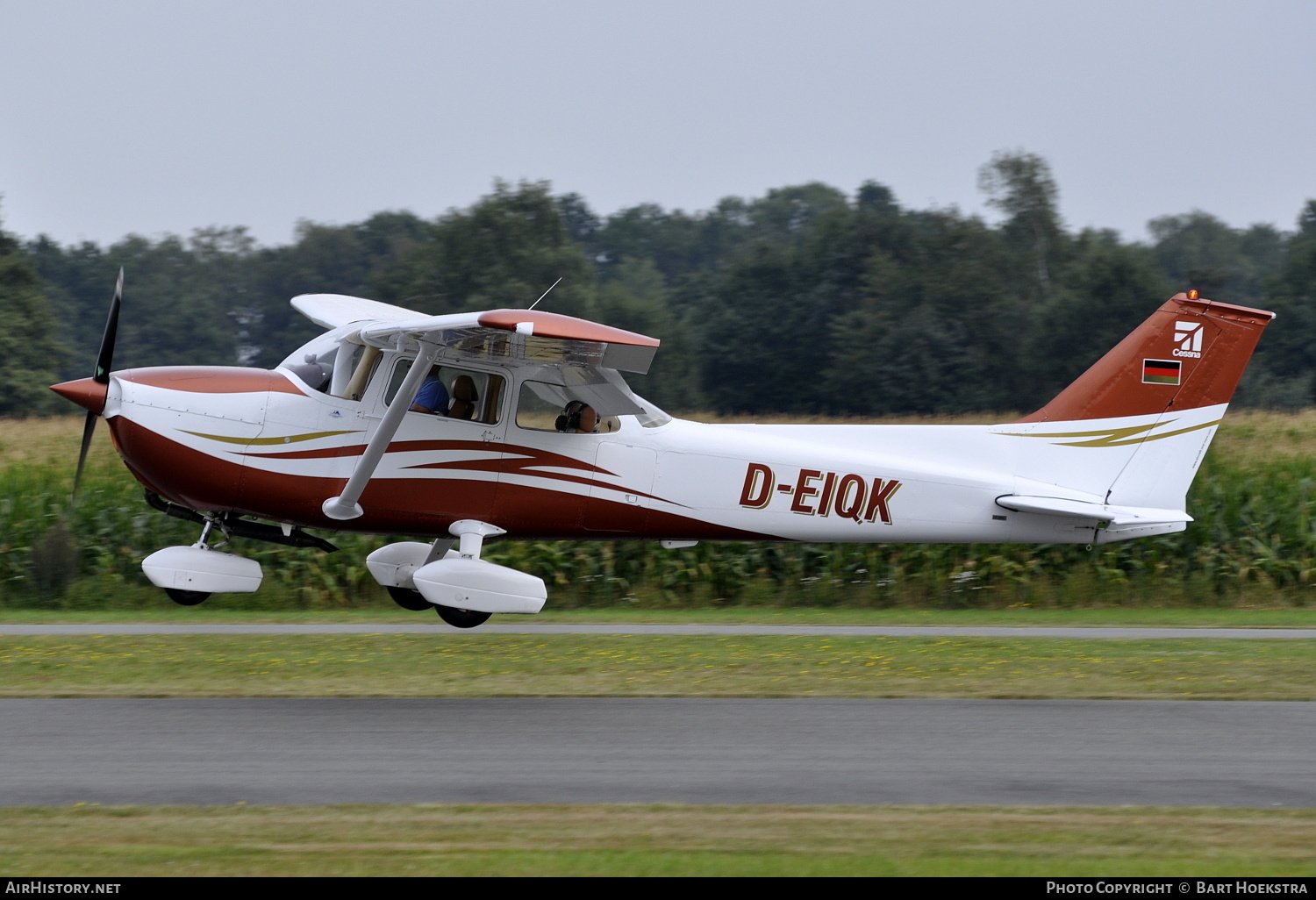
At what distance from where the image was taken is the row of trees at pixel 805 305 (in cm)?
4731

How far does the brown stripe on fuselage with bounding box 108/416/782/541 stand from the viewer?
35.2ft

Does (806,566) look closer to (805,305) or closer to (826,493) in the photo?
(826,493)

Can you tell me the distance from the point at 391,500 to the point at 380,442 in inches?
32.1

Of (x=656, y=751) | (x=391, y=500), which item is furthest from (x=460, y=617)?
(x=656, y=751)

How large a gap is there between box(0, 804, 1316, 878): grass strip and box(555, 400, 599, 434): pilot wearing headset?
558cm

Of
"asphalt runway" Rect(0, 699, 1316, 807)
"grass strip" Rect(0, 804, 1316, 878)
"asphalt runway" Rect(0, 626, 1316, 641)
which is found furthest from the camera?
"asphalt runway" Rect(0, 626, 1316, 641)

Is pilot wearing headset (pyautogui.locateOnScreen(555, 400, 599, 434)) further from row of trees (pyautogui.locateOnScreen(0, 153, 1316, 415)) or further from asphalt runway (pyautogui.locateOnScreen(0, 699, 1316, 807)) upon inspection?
row of trees (pyautogui.locateOnScreen(0, 153, 1316, 415))

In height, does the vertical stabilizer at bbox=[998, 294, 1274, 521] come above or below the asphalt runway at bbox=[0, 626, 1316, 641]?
above

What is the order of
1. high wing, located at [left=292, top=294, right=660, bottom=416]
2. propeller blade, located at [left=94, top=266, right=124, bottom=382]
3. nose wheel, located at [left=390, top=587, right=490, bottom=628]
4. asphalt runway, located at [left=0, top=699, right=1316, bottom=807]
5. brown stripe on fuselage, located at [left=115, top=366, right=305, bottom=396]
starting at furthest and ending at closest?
nose wheel, located at [left=390, top=587, right=490, bottom=628] < brown stripe on fuselage, located at [left=115, top=366, right=305, bottom=396] < propeller blade, located at [left=94, top=266, right=124, bottom=382] < high wing, located at [left=292, top=294, right=660, bottom=416] < asphalt runway, located at [left=0, top=699, right=1316, bottom=807]

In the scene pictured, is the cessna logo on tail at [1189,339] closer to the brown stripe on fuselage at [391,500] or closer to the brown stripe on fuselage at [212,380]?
the brown stripe on fuselage at [391,500]

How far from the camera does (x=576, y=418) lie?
11.4 m

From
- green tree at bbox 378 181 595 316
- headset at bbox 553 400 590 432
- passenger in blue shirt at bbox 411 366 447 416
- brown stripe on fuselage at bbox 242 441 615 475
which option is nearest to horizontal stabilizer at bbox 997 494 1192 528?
brown stripe on fuselage at bbox 242 441 615 475

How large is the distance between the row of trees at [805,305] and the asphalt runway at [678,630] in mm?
30754

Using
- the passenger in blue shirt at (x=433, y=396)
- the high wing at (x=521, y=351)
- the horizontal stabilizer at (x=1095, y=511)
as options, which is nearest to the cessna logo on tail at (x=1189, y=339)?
the horizontal stabilizer at (x=1095, y=511)
